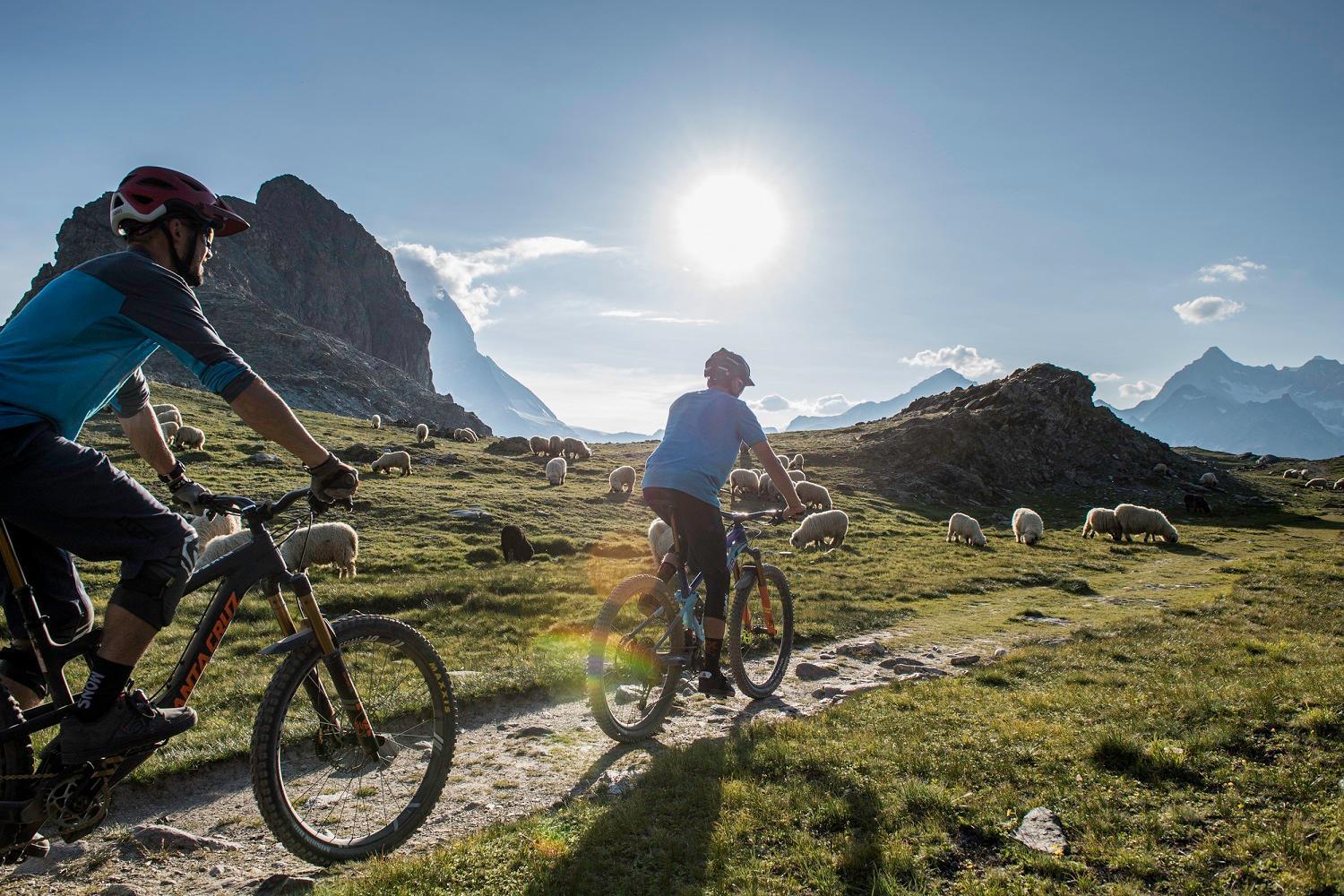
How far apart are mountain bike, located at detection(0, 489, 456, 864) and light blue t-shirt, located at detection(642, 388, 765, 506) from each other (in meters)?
3.14

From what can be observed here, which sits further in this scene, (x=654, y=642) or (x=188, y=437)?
(x=188, y=437)

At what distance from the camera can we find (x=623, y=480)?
135ft

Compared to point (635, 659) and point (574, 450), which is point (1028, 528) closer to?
point (635, 659)

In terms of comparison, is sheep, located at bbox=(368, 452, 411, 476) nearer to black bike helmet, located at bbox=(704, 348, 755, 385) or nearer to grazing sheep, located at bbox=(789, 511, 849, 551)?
grazing sheep, located at bbox=(789, 511, 849, 551)

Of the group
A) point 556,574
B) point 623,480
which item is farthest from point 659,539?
point 623,480

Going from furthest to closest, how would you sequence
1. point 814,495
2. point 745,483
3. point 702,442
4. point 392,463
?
point 745,483
point 392,463
point 814,495
point 702,442

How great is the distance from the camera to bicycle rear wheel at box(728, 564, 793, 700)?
8430 millimetres

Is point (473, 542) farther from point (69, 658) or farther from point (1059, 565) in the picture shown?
point (1059, 565)

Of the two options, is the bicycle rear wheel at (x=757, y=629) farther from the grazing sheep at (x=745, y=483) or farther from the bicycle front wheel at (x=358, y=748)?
the grazing sheep at (x=745, y=483)

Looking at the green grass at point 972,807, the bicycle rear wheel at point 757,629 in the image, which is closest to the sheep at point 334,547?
the bicycle rear wheel at point 757,629

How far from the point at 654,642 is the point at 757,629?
6.59 feet

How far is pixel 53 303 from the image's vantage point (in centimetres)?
378

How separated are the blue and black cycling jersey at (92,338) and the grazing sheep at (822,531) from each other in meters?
26.5

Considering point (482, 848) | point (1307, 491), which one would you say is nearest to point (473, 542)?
point (482, 848)
